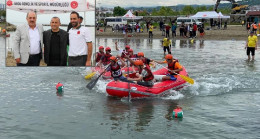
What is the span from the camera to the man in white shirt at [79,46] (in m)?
7.39

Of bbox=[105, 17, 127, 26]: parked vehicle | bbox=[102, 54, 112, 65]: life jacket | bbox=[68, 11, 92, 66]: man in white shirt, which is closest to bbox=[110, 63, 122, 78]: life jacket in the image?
bbox=[102, 54, 112, 65]: life jacket

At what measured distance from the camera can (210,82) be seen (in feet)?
52.4

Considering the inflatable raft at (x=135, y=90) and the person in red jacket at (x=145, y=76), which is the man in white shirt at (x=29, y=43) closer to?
the inflatable raft at (x=135, y=90)

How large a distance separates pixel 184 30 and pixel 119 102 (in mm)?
31727

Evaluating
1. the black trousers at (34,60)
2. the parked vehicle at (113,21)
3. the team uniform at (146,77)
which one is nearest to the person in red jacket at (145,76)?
the team uniform at (146,77)

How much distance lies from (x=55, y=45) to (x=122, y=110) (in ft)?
15.4

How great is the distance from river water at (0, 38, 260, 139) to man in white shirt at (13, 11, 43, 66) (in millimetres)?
2525

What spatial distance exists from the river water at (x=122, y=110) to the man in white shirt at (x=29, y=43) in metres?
2.53

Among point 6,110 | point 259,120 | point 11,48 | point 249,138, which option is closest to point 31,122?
point 6,110

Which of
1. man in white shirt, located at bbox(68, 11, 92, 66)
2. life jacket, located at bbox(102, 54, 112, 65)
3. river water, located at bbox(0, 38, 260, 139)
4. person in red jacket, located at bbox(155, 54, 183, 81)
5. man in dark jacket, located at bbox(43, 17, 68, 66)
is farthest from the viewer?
life jacket, located at bbox(102, 54, 112, 65)

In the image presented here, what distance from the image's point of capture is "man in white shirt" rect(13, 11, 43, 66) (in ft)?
23.2

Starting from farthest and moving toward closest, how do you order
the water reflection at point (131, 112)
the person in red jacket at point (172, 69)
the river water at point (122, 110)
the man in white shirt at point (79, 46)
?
1. the person in red jacket at point (172, 69)
2. the water reflection at point (131, 112)
3. the river water at point (122, 110)
4. the man in white shirt at point (79, 46)

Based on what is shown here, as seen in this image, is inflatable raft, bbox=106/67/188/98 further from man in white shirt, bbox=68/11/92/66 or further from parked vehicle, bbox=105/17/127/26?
parked vehicle, bbox=105/17/127/26

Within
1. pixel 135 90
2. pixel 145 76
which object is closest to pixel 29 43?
pixel 135 90
